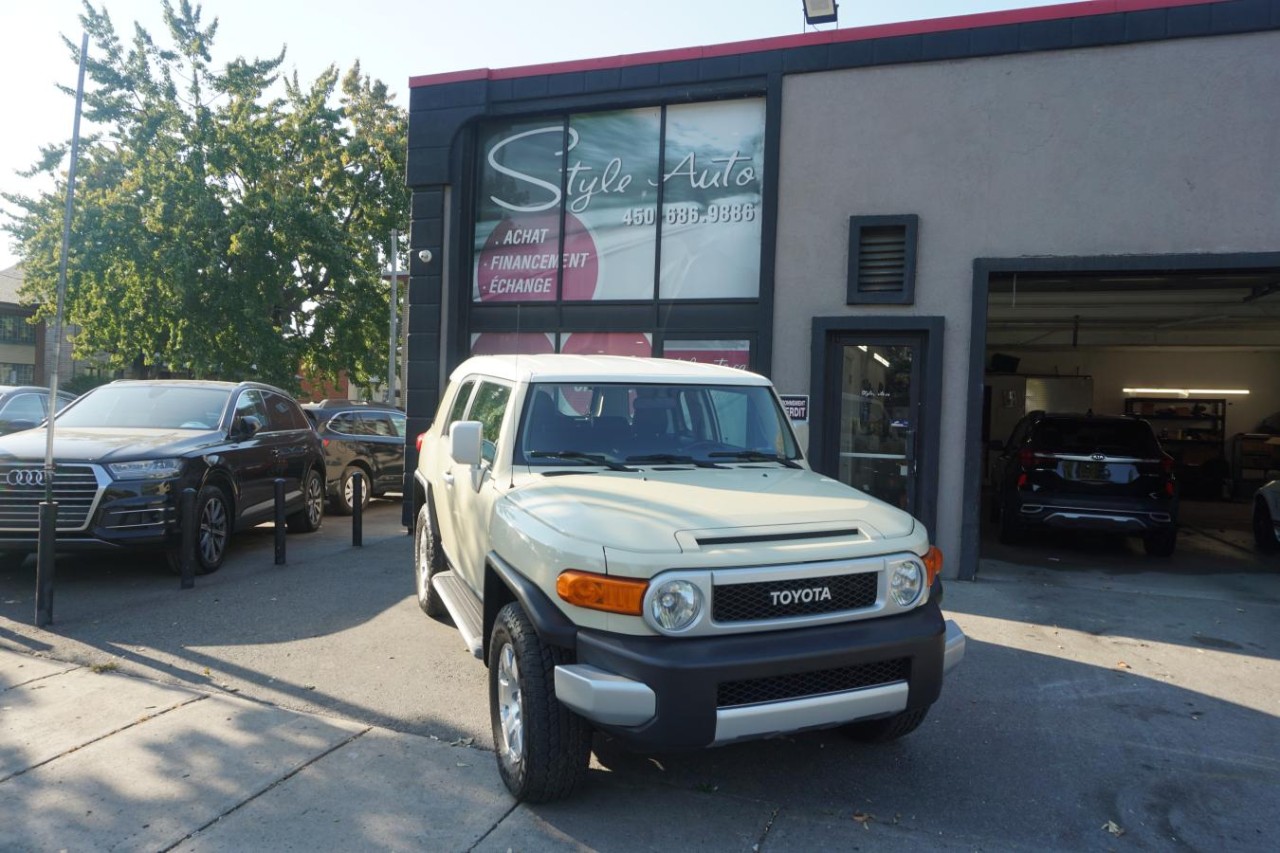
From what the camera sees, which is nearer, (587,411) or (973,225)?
(587,411)

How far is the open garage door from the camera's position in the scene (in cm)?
938

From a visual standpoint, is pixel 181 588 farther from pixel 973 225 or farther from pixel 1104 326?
pixel 1104 326

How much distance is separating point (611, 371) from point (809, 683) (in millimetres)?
2063

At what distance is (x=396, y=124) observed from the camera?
3059cm

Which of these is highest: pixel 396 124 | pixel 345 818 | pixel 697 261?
pixel 396 124

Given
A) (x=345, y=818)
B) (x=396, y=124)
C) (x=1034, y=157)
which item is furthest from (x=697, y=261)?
(x=396, y=124)

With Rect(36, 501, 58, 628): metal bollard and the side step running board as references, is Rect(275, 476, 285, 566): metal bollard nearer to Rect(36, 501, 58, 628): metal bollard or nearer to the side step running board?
Rect(36, 501, 58, 628): metal bollard

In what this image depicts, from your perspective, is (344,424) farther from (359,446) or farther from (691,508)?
(691,508)

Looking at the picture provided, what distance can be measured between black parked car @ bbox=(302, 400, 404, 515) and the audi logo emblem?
16.5ft

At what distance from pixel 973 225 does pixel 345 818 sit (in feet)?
23.3

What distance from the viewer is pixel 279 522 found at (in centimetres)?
845

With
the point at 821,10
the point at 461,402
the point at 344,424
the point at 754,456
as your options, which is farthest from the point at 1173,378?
the point at 461,402

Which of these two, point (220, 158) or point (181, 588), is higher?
point (220, 158)

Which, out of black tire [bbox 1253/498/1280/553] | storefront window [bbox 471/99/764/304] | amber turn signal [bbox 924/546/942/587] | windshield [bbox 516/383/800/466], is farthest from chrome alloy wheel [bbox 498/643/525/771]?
black tire [bbox 1253/498/1280/553]
